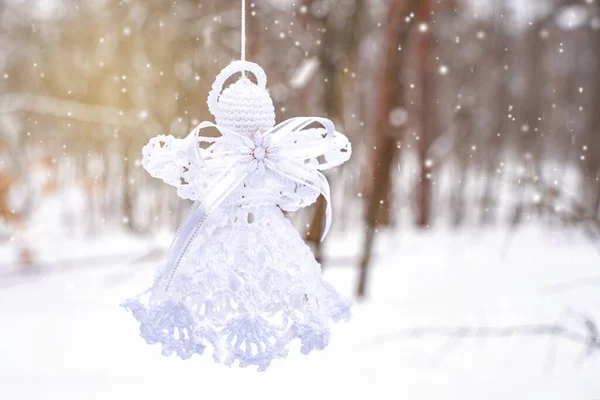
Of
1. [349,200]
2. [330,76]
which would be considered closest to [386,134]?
[330,76]

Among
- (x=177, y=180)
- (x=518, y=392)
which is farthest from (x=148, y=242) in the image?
(x=177, y=180)

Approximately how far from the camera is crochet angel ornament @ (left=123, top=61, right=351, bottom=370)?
1207mm

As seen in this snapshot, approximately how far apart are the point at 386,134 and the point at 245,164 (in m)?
2.14

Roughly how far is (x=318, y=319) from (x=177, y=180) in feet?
1.54

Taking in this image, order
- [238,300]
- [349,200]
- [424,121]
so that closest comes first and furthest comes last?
[238,300] < [424,121] < [349,200]

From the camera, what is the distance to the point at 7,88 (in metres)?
5.95

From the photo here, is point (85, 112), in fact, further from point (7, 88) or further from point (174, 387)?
point (7, 88)

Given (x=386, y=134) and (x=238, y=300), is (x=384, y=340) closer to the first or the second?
(x=386, y=134)

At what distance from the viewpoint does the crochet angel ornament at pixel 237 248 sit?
3.96 ft

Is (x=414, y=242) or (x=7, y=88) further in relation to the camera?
(x=7, y=88)

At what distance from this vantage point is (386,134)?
3273mm

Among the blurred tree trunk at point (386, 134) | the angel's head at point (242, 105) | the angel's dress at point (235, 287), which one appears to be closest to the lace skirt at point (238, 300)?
the angel's dress at point (235, 287)

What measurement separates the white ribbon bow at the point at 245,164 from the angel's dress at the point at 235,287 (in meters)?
0.04

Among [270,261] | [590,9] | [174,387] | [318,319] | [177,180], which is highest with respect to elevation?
[590,9]
